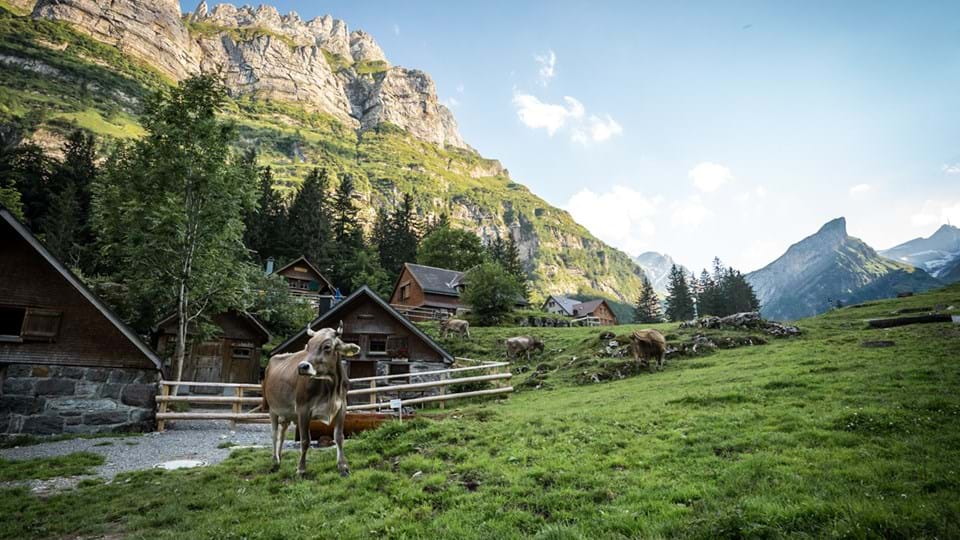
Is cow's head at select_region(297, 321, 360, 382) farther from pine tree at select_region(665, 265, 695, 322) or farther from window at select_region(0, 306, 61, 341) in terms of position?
pine tree at select_region(665, 265, 695, 322)

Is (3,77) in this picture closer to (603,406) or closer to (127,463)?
(127,463)

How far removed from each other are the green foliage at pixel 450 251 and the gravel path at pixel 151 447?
211 ft

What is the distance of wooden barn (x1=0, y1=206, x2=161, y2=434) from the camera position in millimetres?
15594

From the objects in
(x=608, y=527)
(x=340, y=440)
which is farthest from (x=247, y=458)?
(x=608, y=527)

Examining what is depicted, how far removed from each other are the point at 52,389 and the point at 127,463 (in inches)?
305

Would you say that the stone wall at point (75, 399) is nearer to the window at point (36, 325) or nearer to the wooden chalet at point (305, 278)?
the window at point (36, 325)

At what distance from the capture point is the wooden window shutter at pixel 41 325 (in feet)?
52.2

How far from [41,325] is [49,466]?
8.06 meters

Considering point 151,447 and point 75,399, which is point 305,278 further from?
point 151,447

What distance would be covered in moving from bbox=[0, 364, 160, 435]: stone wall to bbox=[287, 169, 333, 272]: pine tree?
4948cm

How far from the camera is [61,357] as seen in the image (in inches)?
640

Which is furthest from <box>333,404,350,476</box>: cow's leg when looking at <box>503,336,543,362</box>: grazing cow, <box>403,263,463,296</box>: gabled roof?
<box>403,263,463,296</box>: gabled roof

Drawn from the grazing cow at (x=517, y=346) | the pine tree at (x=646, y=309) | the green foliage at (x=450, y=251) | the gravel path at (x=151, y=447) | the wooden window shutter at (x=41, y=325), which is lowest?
the gravel path at (x=151, y=447)

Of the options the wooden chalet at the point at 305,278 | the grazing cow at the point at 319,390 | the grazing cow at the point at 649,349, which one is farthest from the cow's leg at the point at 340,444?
the wooden chalet at the point at 305,278
